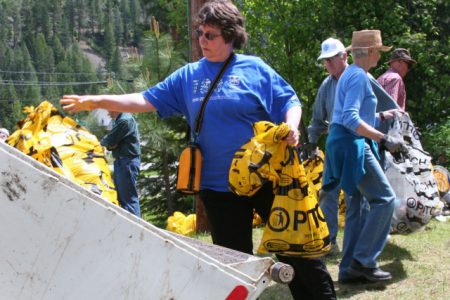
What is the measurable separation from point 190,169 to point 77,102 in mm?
679

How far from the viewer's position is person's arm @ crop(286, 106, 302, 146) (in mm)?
3537

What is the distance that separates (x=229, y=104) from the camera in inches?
145

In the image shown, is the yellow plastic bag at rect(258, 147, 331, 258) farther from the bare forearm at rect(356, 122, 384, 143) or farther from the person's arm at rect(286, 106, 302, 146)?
the bare forearm at rect(356, 122, 384, 143)

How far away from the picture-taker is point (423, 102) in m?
10.8

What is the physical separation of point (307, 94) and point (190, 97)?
7816 millimetres

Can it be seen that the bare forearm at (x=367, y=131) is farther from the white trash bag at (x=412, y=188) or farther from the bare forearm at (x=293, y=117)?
the white trash bag at (x=412, y=188)

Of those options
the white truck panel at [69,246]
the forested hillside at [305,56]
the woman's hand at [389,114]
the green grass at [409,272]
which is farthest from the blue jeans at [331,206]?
the forested hillside at [305,56]

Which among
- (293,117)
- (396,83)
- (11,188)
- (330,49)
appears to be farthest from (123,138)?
(11,188)

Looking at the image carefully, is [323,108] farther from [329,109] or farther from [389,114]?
[389,114]

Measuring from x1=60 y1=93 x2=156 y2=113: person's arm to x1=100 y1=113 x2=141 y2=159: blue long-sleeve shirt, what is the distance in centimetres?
471

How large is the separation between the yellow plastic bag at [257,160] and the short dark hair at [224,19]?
553 millimetres

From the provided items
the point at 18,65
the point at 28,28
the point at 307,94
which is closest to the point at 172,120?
the point at 307,94

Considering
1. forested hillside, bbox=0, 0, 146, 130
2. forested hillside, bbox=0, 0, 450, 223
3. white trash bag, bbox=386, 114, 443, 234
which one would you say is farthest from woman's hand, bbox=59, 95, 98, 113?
forested hillside, bbox=0, 0, 146, 130

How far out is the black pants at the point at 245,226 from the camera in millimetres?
3686
